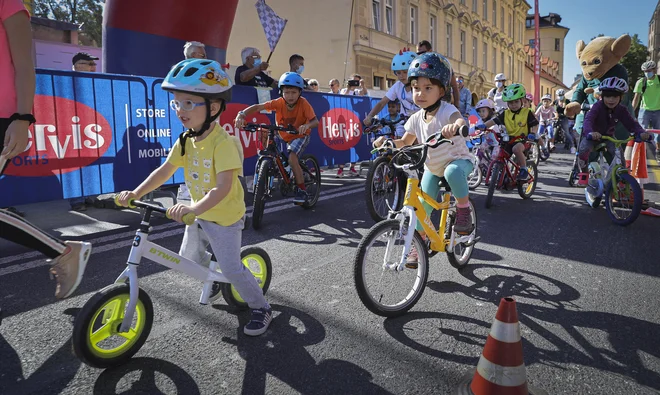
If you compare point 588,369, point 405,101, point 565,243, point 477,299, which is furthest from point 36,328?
point 405,101

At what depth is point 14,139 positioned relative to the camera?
9.34 ft

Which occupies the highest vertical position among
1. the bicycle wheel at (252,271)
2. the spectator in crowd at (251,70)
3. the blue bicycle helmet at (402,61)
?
the spectator in crowd at (251,70)

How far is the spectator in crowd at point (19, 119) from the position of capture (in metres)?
2.86

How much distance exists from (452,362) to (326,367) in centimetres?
70

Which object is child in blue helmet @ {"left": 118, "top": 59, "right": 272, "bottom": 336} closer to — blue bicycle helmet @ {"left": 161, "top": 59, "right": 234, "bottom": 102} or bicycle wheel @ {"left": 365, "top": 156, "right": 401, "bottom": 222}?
blue bicycle helmet @ {"left": 161, "top": 59, "right": 234, "bottom": 102}

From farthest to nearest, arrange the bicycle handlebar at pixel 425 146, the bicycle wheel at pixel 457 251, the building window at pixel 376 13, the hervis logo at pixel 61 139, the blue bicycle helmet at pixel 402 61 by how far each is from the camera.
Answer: the building window at pixel 376 13 < the blue bicycle helmet at pixel 402 61 < the hervis logo at pixel 61 139 < the bicycle wheel at pixel 457 251 < the bicycle handlebar at pixel 425 146

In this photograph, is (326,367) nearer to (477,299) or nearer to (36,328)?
Answer: (477,299)

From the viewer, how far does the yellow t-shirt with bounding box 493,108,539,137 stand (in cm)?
805

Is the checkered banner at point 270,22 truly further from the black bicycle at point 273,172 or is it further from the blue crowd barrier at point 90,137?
the black bicycle at point 273,172

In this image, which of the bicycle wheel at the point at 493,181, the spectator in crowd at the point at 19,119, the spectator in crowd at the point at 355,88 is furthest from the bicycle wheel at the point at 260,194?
the spectator in crowd at the point at 355,88

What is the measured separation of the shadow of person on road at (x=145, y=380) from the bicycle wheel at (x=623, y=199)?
18.4 ft

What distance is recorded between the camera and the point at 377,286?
10.9ft

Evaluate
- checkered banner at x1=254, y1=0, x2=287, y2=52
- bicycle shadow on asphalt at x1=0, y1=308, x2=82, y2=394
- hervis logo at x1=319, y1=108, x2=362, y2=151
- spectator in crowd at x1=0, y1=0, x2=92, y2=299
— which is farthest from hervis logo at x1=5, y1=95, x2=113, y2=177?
hervis logo at x1=319, y1=108, x2=362, y2=151

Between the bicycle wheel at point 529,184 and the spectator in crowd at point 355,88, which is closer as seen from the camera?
the bicycle wheel at point 529,184
